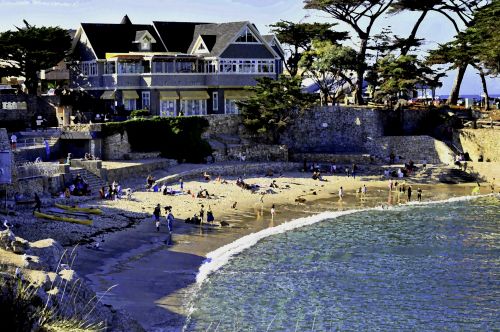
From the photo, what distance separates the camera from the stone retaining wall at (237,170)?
54.2 meters

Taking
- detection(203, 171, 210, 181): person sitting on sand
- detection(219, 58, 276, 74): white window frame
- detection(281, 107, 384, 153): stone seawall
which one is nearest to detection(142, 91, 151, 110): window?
detection(219, 58, 276, 74): white window frame

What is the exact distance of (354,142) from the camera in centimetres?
6638

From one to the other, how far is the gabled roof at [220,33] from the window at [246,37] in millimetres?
522

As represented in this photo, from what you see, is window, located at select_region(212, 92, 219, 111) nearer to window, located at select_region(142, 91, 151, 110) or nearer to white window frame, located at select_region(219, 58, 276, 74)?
white window frame, located at select_region(219, 58, 276, 74)

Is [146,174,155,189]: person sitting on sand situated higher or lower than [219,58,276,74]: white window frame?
lower

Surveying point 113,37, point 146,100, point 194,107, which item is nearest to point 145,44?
point 113,37

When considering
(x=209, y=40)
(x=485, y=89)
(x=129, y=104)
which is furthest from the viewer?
(x=485, y=89)

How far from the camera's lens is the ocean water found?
2858 centimetres

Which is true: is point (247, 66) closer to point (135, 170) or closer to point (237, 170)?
point (237, 170)

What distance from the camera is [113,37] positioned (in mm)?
67375

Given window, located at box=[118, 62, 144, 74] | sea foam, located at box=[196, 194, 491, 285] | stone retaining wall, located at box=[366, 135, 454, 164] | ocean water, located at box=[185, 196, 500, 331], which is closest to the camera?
ocean water, located at box=[185, 196, 500, 331]

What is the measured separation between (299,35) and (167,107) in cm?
1561

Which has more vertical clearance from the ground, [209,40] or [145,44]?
[209,40]

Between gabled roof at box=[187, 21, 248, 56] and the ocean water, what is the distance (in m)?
23.1
